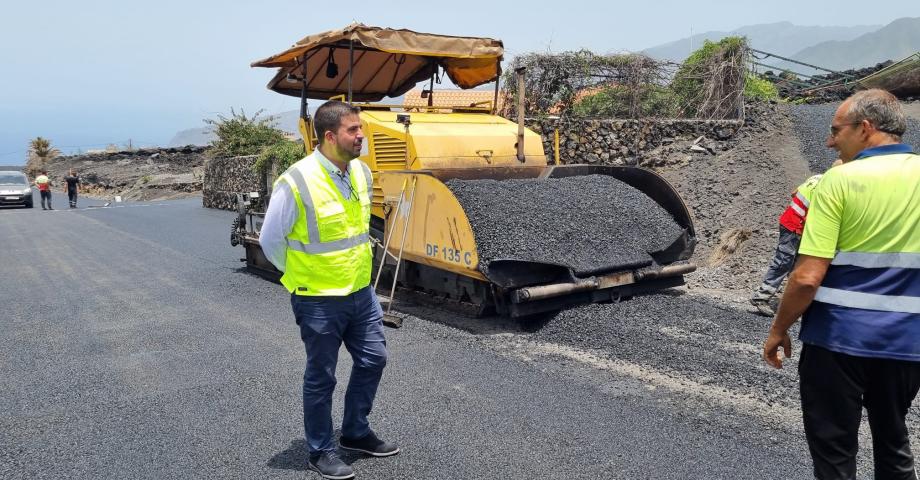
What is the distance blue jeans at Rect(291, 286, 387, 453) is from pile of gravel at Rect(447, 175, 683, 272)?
89.7 inches

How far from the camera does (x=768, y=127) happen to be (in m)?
12.6

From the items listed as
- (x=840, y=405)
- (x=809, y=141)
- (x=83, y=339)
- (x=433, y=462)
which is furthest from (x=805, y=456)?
(x=809, y=141)

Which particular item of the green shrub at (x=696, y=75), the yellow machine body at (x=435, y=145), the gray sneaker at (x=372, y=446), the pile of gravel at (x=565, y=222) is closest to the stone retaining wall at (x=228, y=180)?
the green shrub at (x=696, y=75)

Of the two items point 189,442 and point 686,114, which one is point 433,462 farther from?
point 686,114

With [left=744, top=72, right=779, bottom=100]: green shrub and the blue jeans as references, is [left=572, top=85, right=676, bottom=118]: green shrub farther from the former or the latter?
the blue jeans

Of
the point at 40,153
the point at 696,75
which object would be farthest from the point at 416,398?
the point at 40,153

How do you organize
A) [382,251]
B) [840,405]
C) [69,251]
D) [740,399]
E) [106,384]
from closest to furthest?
[840,405] → [740,399] → [106,384] → [382,251] → [69,251]

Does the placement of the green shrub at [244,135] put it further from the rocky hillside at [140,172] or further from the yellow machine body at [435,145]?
the yellow machine body at [435,145]

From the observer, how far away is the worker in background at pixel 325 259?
10.6ft

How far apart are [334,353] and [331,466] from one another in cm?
52

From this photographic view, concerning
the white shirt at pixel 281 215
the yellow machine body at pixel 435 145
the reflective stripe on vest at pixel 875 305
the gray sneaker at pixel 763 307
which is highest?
the yellow machine body at pixel 435 145

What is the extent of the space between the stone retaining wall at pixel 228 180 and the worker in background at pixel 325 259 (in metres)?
15.1

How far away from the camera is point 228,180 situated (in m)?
20.3

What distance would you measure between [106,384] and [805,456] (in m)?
4.20
